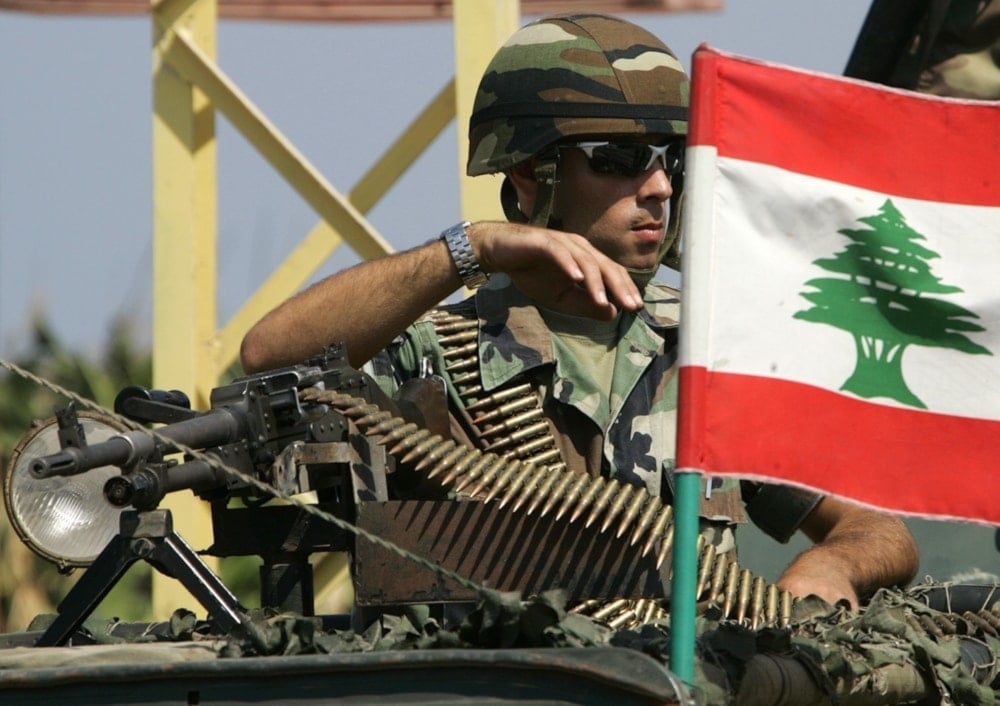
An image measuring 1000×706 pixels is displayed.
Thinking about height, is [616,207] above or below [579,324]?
above

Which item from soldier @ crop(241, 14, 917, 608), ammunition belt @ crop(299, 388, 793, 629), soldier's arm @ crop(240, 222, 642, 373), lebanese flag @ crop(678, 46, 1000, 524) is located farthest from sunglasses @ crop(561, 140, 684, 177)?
lebanese flag @ crop(678, 46, 1000, 524)

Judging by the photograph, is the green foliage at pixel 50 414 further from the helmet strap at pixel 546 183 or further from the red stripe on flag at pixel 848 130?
the red stripe on flag at pixel 848 130

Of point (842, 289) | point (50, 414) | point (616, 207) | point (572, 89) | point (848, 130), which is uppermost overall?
point (572, 89)

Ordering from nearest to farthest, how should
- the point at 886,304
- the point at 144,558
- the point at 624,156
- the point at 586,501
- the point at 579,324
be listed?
the point at 886,304 < the point at 144,558 < the point at 586,501 < the point at 624,156 < the point at 579,324

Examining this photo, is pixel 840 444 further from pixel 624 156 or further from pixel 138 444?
pixel 624 156

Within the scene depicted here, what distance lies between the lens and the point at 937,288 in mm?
3139

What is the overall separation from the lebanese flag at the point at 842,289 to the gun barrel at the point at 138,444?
960mm

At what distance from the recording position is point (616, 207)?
4.35 meters

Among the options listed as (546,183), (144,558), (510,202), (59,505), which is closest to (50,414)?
(510,202)

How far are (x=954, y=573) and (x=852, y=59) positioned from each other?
1647mm

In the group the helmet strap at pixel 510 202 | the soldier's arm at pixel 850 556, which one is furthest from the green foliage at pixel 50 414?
the soldier's arm at pixel 850 556

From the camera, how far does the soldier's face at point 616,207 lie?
4.35 m

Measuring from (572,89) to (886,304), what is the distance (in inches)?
57.4

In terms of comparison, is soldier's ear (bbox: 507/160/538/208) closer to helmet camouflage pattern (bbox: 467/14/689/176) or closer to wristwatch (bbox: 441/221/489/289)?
helmet camouflage pattern (bbox: 467/14/689/176)
